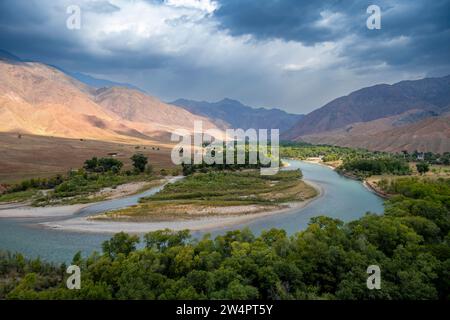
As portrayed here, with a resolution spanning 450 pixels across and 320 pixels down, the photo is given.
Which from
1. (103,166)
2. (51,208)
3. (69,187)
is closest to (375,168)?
(103,166)

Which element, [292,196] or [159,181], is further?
[159,181]

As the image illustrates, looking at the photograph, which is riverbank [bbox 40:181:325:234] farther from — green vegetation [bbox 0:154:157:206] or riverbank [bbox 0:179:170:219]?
green vegetation [bbox 0:154:157:206]

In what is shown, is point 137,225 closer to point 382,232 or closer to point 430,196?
point 382,232

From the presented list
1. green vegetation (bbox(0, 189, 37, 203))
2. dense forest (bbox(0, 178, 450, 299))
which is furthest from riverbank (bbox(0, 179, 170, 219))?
dense forest (bbox(0, 178, 450, 299))

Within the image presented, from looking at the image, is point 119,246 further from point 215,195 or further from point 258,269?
point 215,195
